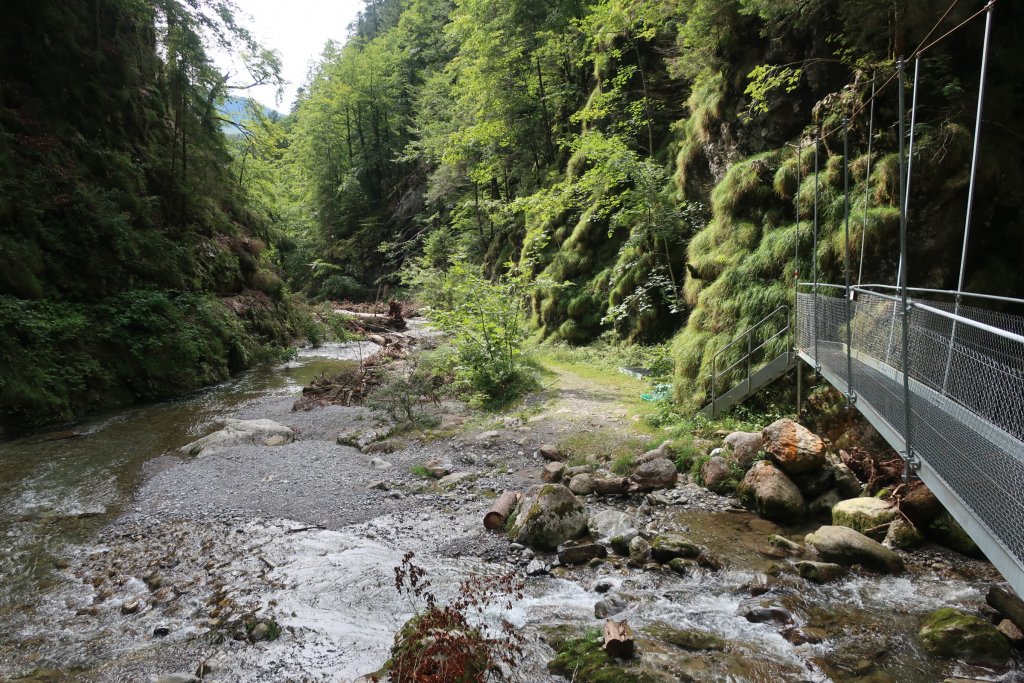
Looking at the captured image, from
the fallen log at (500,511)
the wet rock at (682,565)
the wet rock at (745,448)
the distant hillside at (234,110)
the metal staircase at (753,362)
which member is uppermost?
the distant hillside at (234,110)

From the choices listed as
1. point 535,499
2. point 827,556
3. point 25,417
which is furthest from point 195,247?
point 827,556

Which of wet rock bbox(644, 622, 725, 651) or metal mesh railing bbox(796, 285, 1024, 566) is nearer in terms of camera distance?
metal mesh railing bbox(796, 285, 1024, 566)

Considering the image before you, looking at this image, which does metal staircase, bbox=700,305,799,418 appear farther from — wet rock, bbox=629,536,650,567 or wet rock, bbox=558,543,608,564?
wet rock, bbox=558,543,608,564

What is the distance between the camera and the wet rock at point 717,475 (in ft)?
23.4

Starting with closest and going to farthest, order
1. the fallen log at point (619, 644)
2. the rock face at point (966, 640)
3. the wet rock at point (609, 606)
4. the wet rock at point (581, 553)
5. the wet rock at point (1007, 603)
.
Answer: the rock face at point (966, 640) → the fallen log at point (619, 644) → the wet rock at point (1007, 603) → the wet rock at point (609, 606) → the wet rock at point (581, 553)

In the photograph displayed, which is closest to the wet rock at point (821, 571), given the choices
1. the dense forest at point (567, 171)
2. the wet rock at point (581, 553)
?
the wet rock at point (581, 553)

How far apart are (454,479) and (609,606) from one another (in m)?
3.74

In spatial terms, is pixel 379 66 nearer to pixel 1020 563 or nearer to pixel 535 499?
pixel 535 499

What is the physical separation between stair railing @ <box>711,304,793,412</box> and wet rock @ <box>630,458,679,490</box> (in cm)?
203

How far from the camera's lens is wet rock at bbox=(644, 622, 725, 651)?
4.30 metres

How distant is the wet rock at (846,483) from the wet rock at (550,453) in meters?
3.84

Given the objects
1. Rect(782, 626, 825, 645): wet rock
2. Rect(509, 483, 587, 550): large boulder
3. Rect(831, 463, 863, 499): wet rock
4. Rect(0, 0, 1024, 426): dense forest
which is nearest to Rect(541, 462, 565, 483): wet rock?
Rect(509, 483, 587, 550): large boulder

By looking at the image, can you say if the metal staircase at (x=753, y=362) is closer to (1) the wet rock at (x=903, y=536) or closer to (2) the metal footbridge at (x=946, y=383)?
(2) the metal footbridge at (x=946, y=383)

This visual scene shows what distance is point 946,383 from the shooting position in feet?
14.3
